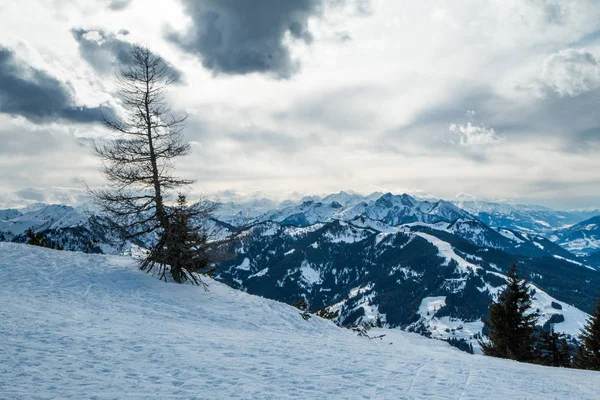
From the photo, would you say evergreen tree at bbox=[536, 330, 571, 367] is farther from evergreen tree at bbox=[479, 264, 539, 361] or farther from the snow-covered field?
the snow-covered field

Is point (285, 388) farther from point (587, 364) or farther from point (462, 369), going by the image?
point (587, 364)

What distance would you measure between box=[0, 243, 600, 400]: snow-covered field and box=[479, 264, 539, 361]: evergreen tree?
2120 cm

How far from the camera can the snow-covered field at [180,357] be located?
24.8 feet

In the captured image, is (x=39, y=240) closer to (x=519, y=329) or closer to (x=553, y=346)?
(x=519, y=329)

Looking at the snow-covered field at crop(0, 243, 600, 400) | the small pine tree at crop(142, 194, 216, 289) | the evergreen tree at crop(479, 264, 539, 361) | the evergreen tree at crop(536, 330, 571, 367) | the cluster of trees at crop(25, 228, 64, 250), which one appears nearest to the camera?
the snow-covered field at crop(0, 243, 600, 400)

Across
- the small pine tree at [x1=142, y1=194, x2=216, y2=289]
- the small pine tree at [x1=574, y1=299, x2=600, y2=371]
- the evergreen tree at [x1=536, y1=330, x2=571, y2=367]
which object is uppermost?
the small pine tree at [x1=142, y1=194, x2=216, y2=289]

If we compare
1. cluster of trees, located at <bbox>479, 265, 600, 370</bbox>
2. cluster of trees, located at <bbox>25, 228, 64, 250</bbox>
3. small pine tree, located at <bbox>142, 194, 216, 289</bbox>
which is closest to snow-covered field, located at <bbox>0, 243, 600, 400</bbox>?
small pine tree, located at <bbox>142, 194, 216, 289</bbox>

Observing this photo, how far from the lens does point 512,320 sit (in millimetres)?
33906

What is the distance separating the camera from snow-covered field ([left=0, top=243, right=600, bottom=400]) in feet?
24.8

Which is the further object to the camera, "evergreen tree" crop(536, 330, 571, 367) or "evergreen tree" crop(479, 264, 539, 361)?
"evergreen tree" crop(536, 330, 571, 367)

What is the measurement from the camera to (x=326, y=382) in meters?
8.88

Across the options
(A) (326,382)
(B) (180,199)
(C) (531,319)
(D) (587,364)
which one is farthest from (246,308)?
(D) (587,364)

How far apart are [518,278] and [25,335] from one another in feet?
125

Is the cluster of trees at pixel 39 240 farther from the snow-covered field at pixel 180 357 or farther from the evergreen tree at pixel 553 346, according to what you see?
the evergreen tree at pixel 553 346
